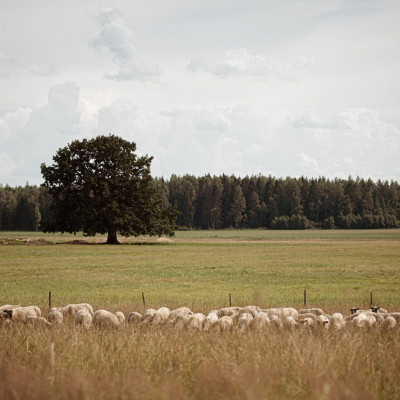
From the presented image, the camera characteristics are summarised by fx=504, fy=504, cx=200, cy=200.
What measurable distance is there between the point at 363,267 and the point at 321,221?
16255 cm

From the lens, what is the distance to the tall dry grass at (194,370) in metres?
6.38

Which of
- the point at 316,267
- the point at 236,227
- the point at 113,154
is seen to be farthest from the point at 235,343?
the point at 236,227

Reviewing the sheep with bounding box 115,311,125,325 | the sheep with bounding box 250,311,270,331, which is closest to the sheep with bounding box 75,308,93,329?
the sheep with bounding box 115,311,125,325

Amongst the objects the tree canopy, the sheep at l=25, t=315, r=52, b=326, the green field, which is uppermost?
the tree canopy

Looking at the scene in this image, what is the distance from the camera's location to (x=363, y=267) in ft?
126

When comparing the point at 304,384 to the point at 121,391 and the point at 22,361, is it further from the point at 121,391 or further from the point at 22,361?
the point at 22,361

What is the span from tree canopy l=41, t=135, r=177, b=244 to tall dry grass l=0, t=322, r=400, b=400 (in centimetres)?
6026

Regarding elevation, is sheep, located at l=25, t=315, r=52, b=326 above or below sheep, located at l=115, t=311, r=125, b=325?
above

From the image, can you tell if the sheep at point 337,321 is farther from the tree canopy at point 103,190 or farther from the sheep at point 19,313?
the tree canopy at point 103,190

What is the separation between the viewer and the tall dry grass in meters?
6.38

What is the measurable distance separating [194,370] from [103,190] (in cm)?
6371

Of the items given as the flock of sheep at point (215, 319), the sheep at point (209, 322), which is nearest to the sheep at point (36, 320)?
the flock of sheep at point (215, 319)

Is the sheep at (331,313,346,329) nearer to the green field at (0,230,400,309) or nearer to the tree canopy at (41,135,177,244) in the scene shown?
the green field at (0,230,400,309)

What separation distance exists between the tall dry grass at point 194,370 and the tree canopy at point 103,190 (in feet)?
198
